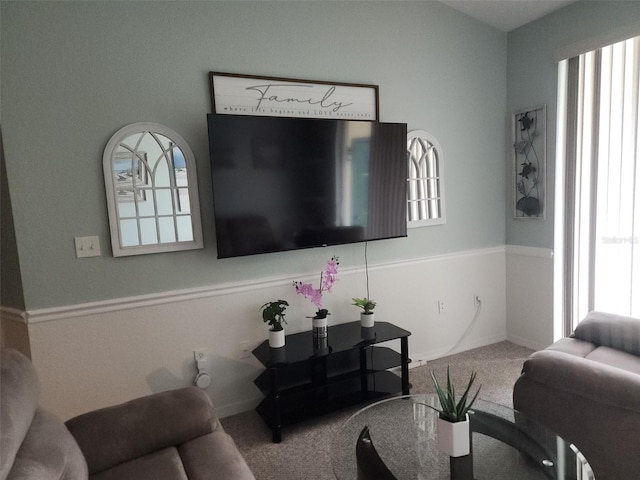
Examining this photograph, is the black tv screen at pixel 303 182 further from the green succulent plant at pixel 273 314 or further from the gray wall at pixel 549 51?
the gray wall at pixel 549 51

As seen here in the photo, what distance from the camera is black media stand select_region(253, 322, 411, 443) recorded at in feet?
7.66

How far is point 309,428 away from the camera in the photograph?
2387mm

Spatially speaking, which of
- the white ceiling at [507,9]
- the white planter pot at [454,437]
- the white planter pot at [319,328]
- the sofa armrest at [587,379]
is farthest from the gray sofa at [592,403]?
the white ceiling at [507,9]

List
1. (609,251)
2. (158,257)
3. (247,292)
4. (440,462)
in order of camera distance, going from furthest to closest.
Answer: (609,251) < (247,292) < (158,257) < (440,462)

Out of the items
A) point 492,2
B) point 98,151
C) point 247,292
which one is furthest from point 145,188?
point 492,2

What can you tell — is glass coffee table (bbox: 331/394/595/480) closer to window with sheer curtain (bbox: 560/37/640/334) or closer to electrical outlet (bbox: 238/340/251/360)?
electrical outlet (bbox: 238/340/251/360)

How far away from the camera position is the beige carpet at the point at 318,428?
205cm

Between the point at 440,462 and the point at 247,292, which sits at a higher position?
the point at 247,292

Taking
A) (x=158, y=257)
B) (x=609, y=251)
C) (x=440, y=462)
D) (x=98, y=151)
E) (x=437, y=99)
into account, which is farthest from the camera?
(x=437, y=99)

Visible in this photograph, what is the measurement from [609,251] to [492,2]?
2057 mm

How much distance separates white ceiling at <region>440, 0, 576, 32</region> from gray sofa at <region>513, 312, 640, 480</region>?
254 centimetres

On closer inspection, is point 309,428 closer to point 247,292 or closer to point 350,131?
point 247,292

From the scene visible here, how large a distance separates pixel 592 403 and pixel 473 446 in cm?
56

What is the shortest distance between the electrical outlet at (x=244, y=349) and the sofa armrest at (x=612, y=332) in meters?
2.03
